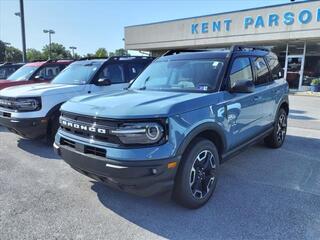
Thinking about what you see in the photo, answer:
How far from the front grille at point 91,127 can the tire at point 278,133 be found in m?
3.75

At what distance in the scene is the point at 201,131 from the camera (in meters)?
3.25

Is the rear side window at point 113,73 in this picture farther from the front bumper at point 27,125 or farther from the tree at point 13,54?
the tree at point 13,54

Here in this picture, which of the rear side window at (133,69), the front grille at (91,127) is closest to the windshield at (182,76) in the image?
the front grille at (91,127)

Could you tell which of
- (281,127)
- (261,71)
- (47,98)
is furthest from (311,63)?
(47,98)

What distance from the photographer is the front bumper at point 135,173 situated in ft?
9.05

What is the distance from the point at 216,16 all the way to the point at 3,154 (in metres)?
18.2

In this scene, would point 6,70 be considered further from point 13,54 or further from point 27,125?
point 13,54

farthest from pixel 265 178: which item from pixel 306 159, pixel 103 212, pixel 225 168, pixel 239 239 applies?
pixel 103 212

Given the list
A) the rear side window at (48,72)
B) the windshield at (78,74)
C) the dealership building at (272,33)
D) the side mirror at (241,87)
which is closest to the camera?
the side mirror at (241,87)

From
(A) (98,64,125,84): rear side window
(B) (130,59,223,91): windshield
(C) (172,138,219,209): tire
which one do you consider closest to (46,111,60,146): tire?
(A) (98,64,125,84): rear side window

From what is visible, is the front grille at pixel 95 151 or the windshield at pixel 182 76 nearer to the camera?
the front grille at pixel 95 151

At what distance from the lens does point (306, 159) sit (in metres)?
5.17

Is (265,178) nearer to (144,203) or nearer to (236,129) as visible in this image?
(236,129)

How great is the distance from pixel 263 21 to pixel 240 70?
15.8m
